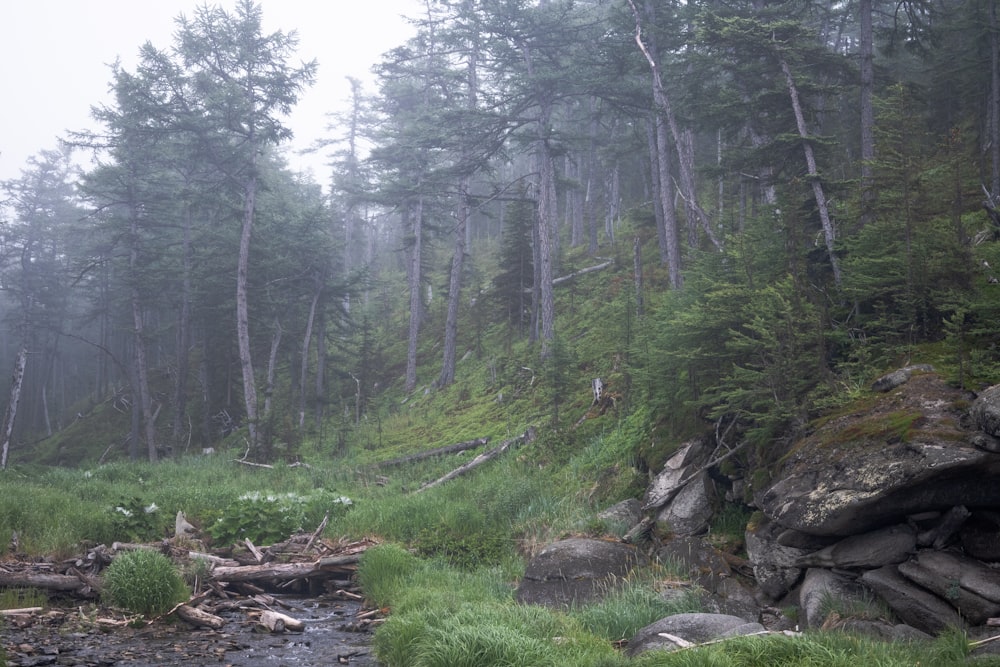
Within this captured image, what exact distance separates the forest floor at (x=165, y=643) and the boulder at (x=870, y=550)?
532 centimetres

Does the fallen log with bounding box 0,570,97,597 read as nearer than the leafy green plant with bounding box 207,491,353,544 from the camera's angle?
Yes

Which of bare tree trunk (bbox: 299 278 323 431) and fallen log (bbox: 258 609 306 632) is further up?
bare tree trunk (bbox: 299 278 323 431)

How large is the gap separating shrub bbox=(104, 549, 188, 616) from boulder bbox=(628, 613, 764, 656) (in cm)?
656

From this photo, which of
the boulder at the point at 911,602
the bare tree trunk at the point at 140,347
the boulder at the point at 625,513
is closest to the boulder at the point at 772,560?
the boulder at the point at 911,602

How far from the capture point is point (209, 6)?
93.8ft

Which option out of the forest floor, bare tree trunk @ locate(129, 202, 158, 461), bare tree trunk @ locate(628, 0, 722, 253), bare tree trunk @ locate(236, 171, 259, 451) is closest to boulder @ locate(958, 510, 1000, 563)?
the forest floor

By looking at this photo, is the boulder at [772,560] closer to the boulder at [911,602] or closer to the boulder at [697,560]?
the boulder at [697,560]

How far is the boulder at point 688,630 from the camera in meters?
6.68

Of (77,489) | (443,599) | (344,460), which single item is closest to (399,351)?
(344,460)

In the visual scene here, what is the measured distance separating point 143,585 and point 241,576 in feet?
6.61

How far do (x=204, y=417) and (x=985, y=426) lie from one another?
1229 inches

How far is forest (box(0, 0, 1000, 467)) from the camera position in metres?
9.59

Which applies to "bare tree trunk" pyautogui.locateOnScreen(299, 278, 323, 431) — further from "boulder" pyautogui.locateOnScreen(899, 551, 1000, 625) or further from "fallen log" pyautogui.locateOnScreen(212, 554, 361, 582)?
"boulder" pyautogui.locateOnScreen(899, 551, 1000, 625)

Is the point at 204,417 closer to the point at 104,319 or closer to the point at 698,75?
the point at 104,319
